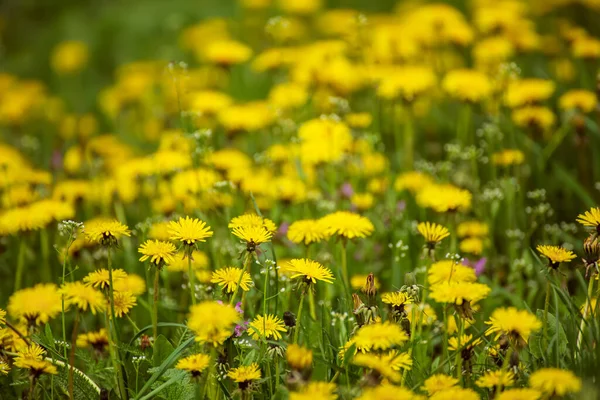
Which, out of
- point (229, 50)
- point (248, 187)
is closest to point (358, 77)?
point (229, 50)

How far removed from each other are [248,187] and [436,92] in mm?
1260

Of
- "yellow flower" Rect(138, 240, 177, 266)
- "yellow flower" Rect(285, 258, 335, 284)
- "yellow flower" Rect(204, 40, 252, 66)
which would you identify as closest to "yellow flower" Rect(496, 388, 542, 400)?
"yellow flower" Rect(285, 258, 335, 284)

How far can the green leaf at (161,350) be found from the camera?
1.50 metres

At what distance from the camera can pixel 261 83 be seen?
3705mm

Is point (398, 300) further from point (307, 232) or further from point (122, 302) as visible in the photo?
point (122, 302)

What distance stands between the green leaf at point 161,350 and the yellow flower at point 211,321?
0.28 m

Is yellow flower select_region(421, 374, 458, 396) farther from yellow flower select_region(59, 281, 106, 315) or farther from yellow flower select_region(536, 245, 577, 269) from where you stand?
yellow flower select_region(59, 281, 106, 315)

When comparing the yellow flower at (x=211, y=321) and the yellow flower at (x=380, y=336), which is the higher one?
the yellow flower at (x=211, y=321)

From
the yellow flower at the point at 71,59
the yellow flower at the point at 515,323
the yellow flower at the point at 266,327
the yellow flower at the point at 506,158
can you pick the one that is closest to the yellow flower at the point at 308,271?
the yellow flower at the point at 266,327

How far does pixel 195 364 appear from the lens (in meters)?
1.31

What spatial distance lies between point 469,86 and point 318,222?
3.41 feet

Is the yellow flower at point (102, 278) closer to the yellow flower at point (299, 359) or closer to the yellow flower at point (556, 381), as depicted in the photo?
the yellow flower at point (299, 359)

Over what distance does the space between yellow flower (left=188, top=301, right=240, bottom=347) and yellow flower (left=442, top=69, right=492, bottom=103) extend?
4.92 ft

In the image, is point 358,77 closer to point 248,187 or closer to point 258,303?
point 248,187
